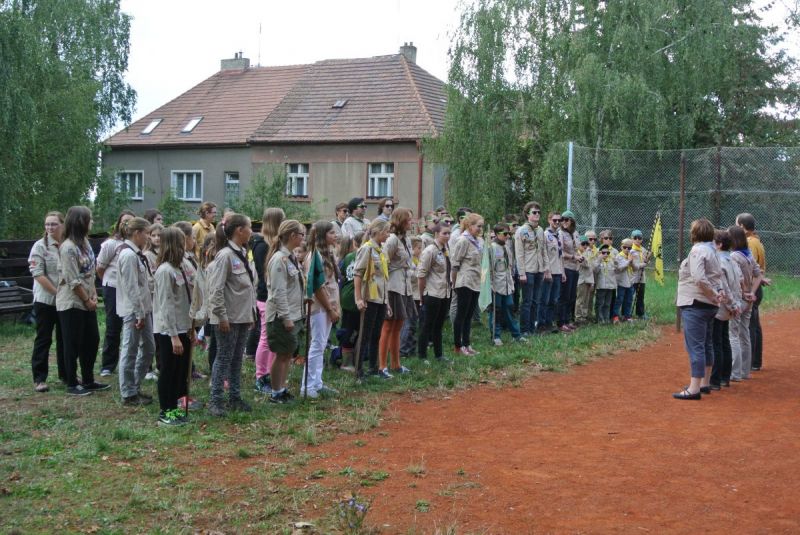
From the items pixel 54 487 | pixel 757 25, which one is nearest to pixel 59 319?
pixel 54 487

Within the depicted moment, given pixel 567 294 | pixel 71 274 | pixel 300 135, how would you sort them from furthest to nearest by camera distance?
pixel 300 135
pixel 567 294
pixel 71 274

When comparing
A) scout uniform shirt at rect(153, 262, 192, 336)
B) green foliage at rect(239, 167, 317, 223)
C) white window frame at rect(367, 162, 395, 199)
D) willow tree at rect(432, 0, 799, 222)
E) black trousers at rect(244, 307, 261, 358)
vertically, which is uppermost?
willow tree at rect(432, 0, 799, 222)

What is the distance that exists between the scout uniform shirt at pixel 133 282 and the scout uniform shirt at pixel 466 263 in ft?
14.1

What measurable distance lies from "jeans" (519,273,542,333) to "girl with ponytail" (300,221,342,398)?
5226 mm

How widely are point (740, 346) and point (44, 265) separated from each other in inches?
321

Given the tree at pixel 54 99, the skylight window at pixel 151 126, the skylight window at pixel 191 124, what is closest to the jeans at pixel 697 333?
the tree at pixel 54 99

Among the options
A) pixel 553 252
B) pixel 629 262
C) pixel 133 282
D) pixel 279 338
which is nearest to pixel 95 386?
pixel 133 282

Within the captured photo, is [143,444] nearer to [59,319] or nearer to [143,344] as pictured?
[143,344]

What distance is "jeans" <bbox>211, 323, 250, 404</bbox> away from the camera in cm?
777

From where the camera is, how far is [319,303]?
877 centimetres

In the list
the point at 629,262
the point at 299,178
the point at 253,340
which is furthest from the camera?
the point at 299,178

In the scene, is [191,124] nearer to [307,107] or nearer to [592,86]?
[307,107]

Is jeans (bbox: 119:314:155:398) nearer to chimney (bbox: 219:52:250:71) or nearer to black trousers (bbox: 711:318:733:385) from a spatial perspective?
black trousers (bbox: 711:318:733:385)

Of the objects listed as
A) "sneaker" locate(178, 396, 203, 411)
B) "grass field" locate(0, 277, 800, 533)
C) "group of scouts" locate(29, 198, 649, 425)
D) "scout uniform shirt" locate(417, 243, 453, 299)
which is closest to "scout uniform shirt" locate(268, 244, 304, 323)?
"group of scouts" locate(29, 198, 649, 425)
